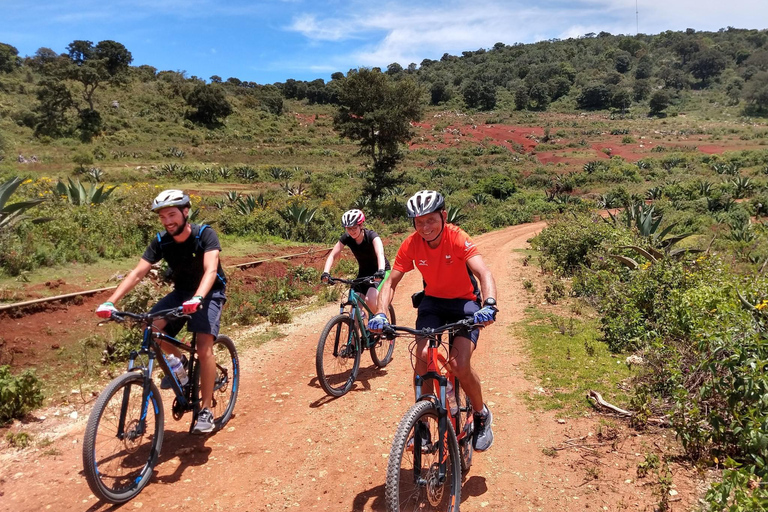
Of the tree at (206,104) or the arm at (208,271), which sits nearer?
the arm at (208,271)

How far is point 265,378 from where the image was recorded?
256 inches

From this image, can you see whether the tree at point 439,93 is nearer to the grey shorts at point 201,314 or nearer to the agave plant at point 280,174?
the agave plant at point 280,174

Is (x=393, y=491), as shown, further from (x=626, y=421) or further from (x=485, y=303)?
(x=626, y=421)


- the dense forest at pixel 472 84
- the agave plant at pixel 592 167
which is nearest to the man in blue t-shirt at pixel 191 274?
the dense forest at pixel 472 84

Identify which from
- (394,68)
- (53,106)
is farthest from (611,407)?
(394,68)

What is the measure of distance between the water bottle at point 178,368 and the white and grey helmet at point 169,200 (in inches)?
49.9

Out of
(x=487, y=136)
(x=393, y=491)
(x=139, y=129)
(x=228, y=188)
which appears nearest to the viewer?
(x=393, y=491)

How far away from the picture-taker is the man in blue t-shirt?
4.25m

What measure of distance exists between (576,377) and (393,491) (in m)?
3.86

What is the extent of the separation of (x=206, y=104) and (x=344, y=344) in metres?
58.5

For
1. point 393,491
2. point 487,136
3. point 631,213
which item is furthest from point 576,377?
point 487,136

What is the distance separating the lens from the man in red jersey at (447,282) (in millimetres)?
3627

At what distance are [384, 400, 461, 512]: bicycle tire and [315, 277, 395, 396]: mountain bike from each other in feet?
7.21

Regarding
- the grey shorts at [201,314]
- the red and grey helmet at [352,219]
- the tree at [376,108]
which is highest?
the tree at [376,108]
